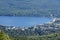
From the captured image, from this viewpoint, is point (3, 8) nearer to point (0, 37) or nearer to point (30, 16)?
point (30, 16)

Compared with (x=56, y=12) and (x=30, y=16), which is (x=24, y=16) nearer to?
(x=30, y=16)

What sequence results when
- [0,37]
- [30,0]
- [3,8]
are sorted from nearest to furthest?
[0,37] → [3,8] → [30,0]

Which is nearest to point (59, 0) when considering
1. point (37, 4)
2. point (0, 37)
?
point (37, 4)

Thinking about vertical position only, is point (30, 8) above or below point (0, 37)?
below

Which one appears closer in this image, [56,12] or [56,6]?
[56,12]

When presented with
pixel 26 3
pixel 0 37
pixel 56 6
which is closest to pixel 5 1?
pixel 26 3

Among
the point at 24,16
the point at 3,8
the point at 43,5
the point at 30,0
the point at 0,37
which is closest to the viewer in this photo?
the point at 0,37
